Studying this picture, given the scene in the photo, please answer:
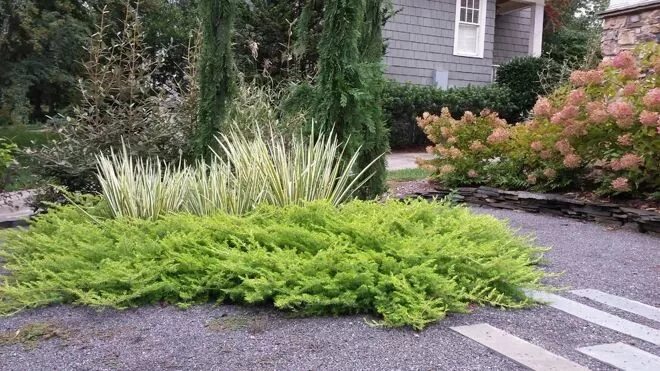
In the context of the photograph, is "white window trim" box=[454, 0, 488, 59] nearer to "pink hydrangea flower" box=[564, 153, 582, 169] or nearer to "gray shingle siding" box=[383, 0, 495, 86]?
"gray shingle siding" box=[383, 0, 495, 86]

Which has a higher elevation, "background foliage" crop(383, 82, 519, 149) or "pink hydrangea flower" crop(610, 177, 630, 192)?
"background foliage" crop(383, 82, 519, 149)

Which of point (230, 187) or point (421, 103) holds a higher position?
point (421, 103)

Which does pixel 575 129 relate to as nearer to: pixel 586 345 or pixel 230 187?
pixel 230 187

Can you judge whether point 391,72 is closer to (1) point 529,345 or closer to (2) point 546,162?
(2) point 546,162

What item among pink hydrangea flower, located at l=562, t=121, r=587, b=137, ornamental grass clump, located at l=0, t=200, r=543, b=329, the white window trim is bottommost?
ornamental grass clump, located at l=0, t=200, r=543, b=329

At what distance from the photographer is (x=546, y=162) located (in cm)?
609

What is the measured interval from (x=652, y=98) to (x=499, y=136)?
1.76m

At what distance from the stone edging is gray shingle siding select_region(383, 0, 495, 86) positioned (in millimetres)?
6928

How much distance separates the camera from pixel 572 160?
5566mm

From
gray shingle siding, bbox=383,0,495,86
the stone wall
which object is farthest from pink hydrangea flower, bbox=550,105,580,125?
gray shingle siding, bbox=383,0,495,86

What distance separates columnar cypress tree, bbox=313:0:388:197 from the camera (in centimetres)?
456

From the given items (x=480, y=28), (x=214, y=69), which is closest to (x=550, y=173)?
(x=214, y=69)

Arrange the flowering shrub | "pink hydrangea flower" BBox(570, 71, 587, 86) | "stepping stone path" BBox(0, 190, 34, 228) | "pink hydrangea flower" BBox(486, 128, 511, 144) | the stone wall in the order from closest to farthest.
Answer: the flowering shrub
"pink hydrangea flower" BBox(570, 71, 587, 86)
"stepping stone path" BBox(0, 190, 34, 228)
"pink hydrangea flower" BBox(486, 128, 511, 144)
the stone wall

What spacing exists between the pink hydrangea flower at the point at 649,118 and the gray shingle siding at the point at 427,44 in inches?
336
